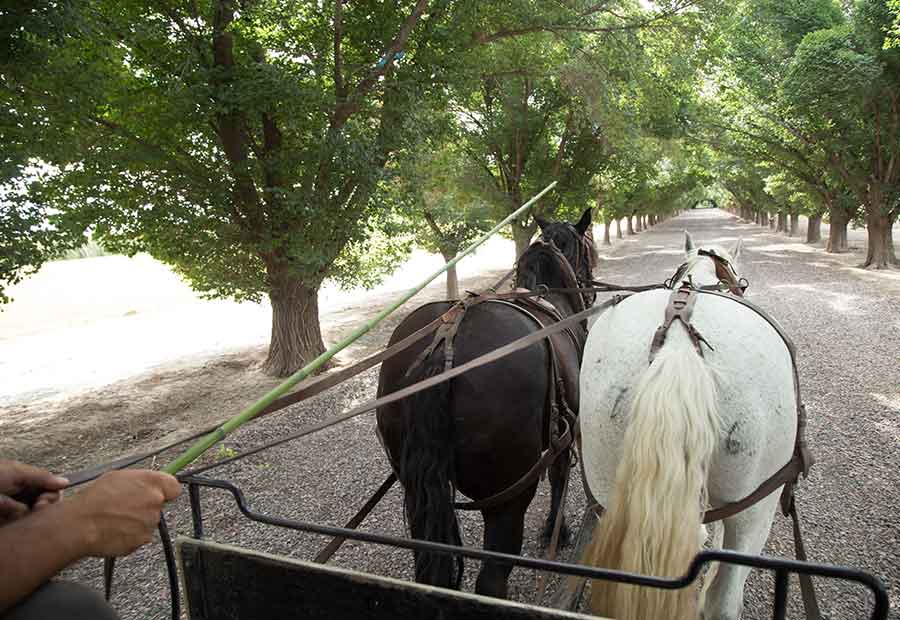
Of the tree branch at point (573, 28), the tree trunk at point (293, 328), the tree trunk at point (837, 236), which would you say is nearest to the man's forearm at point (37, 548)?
the tree trunk at point (293, 328)

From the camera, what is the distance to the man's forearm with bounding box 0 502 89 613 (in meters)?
0.93

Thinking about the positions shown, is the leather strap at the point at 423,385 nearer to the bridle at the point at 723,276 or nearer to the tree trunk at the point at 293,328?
the bridle at the point at 723,276

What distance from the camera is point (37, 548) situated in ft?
3.17

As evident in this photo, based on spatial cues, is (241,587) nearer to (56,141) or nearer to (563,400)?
(563,400)

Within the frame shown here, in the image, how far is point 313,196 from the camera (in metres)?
6.88

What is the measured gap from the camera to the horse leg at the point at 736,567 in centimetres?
210

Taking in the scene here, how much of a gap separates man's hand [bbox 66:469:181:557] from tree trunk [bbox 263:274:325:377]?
23.4 feet

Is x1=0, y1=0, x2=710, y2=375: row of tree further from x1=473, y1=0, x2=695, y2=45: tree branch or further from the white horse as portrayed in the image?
the white horse

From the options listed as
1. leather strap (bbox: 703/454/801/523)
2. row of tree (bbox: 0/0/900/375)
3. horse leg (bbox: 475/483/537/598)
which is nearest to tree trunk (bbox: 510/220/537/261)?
row of tree (bbox: 0/0/900/375)

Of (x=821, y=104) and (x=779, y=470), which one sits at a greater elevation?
(x=821, y=104)

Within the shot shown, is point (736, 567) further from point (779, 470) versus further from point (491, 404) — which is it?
point (491, 404)

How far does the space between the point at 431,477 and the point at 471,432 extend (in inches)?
11.3

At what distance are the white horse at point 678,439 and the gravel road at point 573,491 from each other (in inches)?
58.0

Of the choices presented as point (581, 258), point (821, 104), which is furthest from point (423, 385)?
point (821, 104)
